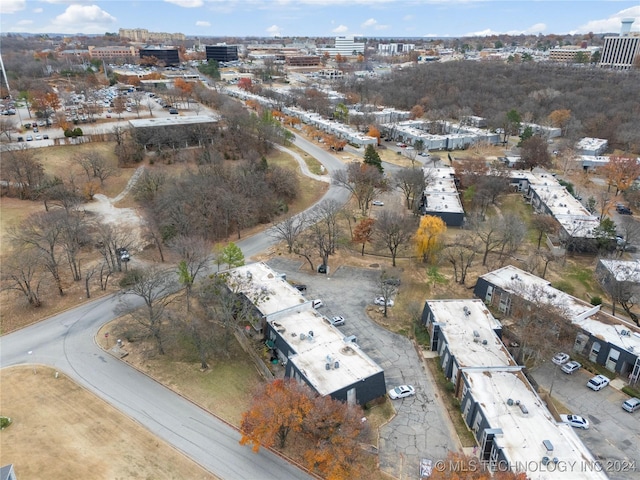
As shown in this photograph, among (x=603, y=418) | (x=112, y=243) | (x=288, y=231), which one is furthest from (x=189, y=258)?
(x=603, y=418)

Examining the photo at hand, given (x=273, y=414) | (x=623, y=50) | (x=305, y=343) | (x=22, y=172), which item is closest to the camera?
(x=273, y=414)

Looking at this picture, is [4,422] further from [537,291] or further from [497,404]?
[537,291]

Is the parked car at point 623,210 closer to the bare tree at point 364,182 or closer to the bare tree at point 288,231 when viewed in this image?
the bare tree at point 364,182

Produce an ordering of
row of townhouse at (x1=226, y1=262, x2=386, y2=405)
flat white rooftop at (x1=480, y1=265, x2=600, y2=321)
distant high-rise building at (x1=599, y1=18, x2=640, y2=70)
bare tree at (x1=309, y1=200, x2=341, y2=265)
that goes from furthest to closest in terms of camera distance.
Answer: distant high-rise building at (x1=599, y1=18, x2=640, y2=70) < bare tree at (x1=309, y1=200, x2=341, y2=265) < flat white rooftop at (x1=480, y1=265, x2=600, y2=321) < row of townhouse at (x1=226, y1=262, x2=386, y2=405)

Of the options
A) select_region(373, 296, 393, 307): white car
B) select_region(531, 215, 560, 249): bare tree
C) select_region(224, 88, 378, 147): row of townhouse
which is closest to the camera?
select_region(373, 296, 393, 307): white car

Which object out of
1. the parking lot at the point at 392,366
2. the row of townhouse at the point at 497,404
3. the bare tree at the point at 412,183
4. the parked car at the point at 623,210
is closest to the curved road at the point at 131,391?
the parking lot at the point at 392,366

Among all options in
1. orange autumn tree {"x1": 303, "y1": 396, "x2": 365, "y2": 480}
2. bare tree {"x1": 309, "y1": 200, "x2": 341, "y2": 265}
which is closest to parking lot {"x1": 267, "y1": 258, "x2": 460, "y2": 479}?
bare tree {"x1": 309, "y1": 200, "x2": 341, "y2": 265}

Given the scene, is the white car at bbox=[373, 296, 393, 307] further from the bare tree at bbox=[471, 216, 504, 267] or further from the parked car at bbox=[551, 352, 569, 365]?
the parked car at bbox=[551, 352, 569, 365]
